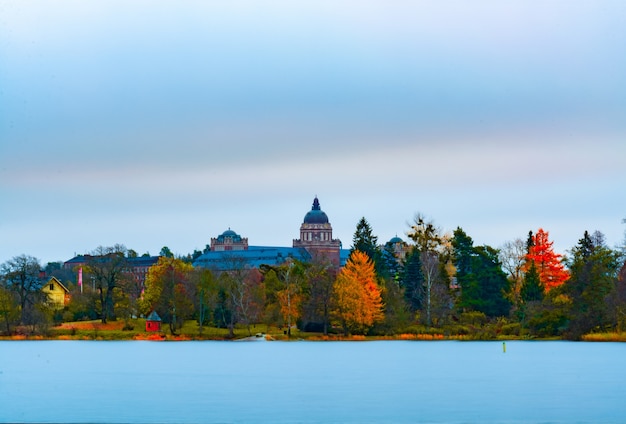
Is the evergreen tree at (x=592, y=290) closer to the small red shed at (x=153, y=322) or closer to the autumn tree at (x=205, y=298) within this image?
the autumn tree at (x=205, y=298)

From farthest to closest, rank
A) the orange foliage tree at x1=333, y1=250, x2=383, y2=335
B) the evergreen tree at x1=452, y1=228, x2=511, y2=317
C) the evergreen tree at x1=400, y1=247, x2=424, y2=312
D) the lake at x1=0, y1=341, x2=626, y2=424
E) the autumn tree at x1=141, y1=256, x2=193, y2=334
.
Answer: the evergreen tree at x1=400, y1=247, x2=424, y2=312, the autumn tree at x1=141, y1=256, x2=193, y2=334, the evergreen tree at x1=452, y1=228, x2=511, y2=317, the orange foliage tree at x1=333, y1=250, x2=383, y2=335, the lake at x1=0, y1=341, x2=626, y2=424

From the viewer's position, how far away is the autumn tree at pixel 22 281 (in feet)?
331

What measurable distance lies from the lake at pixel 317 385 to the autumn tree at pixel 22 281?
2506cm

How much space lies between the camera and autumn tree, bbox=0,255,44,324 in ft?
331

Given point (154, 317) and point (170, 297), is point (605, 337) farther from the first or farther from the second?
point (154, 317)

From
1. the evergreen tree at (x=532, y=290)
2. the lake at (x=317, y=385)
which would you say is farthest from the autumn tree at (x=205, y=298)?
the evergreen tree at (x=532, y=290)

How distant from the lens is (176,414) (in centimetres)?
3509

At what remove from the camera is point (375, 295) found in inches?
3558

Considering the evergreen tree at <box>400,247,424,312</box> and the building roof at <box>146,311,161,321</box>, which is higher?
the evergreen tree at <box>400,247,424,312</box>

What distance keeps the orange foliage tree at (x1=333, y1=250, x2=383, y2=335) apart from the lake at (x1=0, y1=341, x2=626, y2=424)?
13.5m

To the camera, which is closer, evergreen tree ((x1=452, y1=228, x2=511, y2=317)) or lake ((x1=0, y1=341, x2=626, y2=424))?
lake ((x1=0, y1=341, x2=626, y2=424))

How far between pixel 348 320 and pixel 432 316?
9700 millimetres

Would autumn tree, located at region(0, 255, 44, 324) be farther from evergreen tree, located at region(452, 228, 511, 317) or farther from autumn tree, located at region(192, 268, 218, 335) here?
evergreen tree, located at region(452, 228, 511, 317)

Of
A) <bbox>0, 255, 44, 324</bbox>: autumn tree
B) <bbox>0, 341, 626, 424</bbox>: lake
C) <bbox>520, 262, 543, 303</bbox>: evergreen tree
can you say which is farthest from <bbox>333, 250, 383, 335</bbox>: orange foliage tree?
<bbox>0, 255, 44, 324</bbox>: autumn tree
